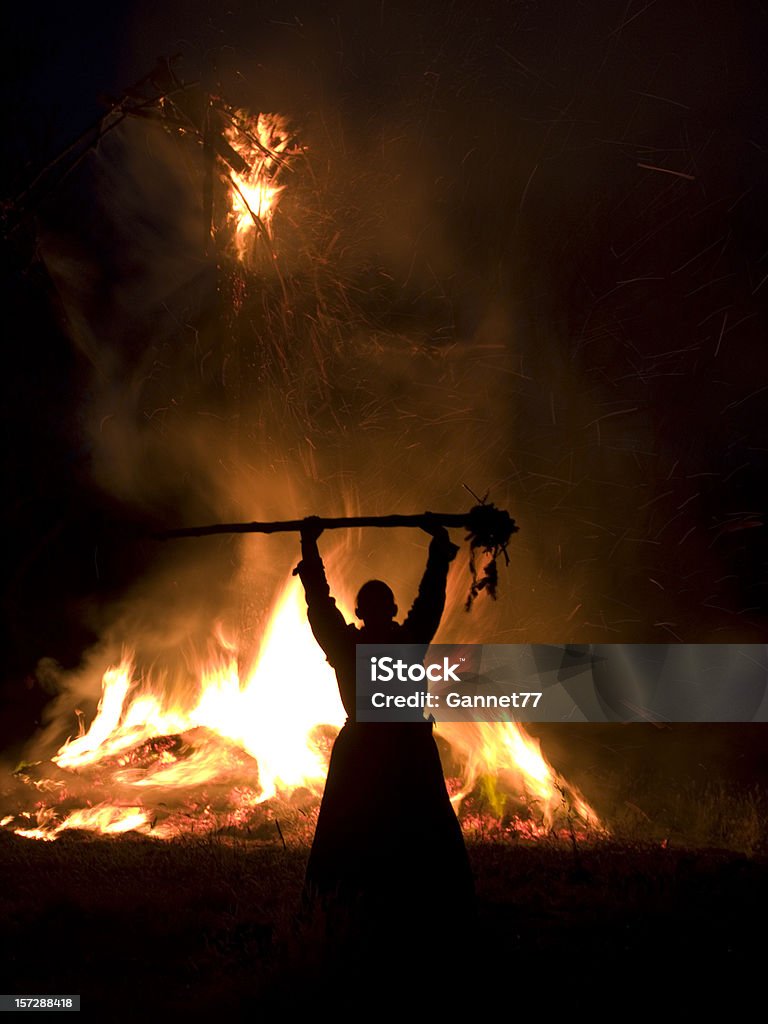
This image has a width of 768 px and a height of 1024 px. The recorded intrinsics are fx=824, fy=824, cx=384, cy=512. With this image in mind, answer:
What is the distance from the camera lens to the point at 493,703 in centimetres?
1163

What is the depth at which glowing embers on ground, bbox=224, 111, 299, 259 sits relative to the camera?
9633 millimetres

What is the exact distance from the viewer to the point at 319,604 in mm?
4895

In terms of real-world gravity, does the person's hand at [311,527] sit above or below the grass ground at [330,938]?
above

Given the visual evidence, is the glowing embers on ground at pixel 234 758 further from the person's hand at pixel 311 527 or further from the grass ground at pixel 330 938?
the person's hand at pixel 311 527

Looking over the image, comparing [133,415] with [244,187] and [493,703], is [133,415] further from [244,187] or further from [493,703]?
[493,703]

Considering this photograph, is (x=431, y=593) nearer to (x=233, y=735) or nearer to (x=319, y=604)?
(x=319, y=604)

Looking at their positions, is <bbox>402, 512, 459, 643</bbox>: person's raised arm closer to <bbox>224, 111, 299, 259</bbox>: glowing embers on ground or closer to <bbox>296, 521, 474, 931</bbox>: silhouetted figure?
<bbox>296, 521, 474, 931</bbox>: silhouetted figure

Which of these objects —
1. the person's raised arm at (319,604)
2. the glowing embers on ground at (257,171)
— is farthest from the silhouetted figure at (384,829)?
the glowing embers on ground at (257,171)

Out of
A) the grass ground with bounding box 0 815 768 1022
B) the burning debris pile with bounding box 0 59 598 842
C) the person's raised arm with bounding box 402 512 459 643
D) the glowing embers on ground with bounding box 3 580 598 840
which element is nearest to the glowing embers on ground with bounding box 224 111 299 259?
the burning debris pile with bounding box 0 59 598 842

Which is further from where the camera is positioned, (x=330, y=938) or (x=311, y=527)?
(x=311, y=527)

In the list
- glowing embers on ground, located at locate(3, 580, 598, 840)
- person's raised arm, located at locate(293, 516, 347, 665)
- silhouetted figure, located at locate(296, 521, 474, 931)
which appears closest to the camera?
silhouetted figure, located at locate(296, 521, 474, 931)

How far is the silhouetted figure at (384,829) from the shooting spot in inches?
180
